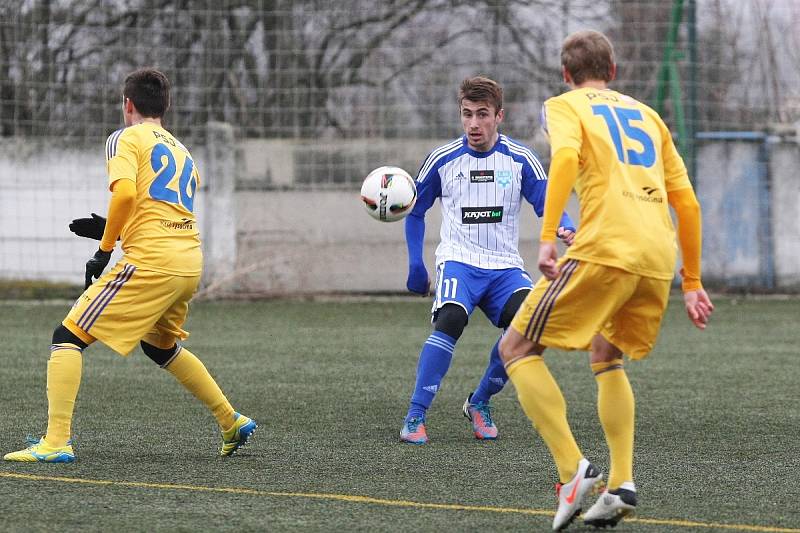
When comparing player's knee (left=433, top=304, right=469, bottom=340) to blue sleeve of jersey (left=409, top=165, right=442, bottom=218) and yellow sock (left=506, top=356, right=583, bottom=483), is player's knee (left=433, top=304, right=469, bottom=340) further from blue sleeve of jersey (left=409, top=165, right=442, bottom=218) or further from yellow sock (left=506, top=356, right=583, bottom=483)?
yellow sock (left=506, top=356, right=583, bottom=483)

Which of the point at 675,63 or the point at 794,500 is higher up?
the point at 675,63

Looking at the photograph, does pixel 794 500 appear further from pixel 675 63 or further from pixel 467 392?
pixel 675 63

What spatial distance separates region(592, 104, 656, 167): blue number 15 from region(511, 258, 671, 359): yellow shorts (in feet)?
1.33

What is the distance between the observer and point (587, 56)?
4.79 metres

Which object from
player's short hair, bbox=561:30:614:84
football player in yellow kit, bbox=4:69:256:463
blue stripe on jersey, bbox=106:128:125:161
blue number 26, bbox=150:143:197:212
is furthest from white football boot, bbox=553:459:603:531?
blue stripe on jersey, bbox=106:128:125:161

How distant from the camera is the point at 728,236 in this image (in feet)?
56.6

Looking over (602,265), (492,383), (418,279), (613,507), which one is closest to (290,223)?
(418,279)

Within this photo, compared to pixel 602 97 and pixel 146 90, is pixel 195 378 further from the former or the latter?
pixel 602 97

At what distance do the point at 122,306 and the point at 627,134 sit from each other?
8.19 feet

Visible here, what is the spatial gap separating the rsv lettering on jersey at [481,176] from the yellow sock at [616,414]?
2.46 meters

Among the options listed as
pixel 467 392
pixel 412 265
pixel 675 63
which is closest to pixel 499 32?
pixel 675 63

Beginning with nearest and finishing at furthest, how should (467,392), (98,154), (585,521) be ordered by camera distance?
(585,521)
(467,392)
(98,154)

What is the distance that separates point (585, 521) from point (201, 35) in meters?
13.8

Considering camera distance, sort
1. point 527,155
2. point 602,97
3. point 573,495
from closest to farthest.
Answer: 1. point 573,495
2. point 602,97
3. point 527,155
